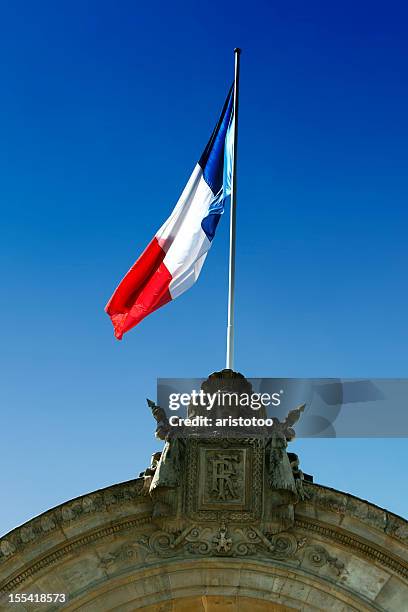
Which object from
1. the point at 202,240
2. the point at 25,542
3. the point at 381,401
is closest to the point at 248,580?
the point at 25,542

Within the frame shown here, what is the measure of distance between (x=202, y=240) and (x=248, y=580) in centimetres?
514

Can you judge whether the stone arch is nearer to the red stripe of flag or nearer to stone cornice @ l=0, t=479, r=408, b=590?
stone cornice @ l=0, t=479, r=408, b=590

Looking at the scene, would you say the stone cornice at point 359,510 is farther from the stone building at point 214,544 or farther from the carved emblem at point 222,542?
the carved emblem at point 222,542

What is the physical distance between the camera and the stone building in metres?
14.4

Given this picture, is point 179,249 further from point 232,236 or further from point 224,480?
point 224,480

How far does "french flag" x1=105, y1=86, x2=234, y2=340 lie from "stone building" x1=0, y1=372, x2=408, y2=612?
253 centimetres

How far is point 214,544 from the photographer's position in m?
14.7

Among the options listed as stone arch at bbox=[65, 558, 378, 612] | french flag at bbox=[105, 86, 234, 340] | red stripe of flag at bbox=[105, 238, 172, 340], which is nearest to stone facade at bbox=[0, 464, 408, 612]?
stone arch at bbox=[65, 558, 378, 612]

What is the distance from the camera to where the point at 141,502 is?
14.9 meters

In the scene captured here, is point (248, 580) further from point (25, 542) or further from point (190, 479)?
point (25, 542)

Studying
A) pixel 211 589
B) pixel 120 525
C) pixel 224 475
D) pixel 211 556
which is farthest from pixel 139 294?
pixel 211 589

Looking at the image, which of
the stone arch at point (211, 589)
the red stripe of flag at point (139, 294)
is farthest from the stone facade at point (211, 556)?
the red stripe of flag at point (139, 294)

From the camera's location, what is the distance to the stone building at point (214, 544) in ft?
47.3

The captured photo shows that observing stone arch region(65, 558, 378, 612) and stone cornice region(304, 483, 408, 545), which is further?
stone cornice region(304, 483, 408, 545)
